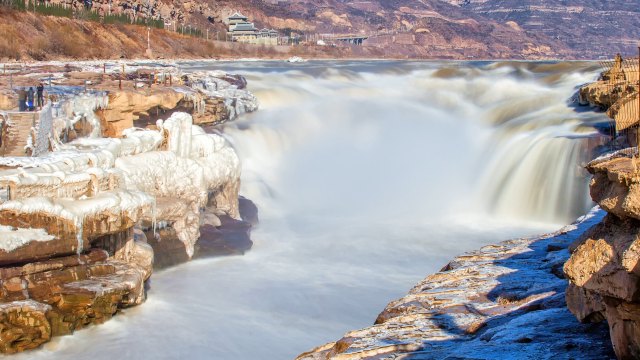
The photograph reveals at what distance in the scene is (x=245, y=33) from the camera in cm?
9388

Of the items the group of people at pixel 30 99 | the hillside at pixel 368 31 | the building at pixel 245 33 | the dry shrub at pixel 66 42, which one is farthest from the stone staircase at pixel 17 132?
the building at pixel 245 33

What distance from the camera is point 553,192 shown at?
21812 millimetres

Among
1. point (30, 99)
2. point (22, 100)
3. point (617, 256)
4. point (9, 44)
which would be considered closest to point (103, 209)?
point (30, 99)

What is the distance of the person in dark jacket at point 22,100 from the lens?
18272 millimetres

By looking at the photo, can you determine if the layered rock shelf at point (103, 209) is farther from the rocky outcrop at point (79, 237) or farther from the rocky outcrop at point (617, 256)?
the rocky outcrop at point (617, 256)

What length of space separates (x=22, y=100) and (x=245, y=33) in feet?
251

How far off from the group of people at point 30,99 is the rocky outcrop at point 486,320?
10.7 meters

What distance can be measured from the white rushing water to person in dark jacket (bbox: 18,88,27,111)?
4.86 metres

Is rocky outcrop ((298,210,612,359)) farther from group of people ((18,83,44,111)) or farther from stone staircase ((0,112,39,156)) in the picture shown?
group of people ((18,83,44,111))

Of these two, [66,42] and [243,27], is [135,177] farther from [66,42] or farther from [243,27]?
[243,27]

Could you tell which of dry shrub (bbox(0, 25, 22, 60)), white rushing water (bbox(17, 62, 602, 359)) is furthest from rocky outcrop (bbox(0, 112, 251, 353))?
dry shrub (bbox(0, 25, 22, 60))

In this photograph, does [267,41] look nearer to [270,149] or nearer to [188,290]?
[270,149]

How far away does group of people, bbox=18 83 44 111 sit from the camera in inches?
717

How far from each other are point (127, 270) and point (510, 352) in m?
9.29
